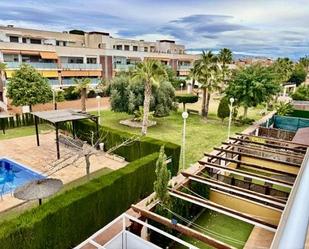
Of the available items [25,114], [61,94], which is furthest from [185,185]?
[61,94]

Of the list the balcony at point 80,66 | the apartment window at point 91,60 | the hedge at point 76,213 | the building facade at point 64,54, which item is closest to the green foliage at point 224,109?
the hedge at point 76,213

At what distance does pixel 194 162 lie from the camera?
17.4 m

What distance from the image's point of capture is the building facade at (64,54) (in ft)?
122

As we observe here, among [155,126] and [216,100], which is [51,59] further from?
[216,100]

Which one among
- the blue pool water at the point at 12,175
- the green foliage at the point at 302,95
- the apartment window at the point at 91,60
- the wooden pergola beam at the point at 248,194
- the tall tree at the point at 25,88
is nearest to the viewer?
the wooden pergola beam at the point at 248,194

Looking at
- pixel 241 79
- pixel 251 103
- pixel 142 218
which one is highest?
pixel 241 79

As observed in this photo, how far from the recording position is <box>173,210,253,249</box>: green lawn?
1020 cm

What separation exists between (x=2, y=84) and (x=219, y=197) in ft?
104

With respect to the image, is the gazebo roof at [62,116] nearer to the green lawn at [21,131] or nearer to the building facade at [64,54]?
the green lawn at [21,131]

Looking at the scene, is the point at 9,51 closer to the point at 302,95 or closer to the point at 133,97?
the point at 133,97

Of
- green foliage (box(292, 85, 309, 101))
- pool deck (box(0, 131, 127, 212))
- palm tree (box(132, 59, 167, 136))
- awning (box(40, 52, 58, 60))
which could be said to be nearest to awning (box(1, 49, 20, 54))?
awning (box(40, 52, 58, 60))

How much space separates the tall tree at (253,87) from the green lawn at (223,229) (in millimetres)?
16781

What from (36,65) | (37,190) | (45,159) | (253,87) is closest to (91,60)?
(36,65)

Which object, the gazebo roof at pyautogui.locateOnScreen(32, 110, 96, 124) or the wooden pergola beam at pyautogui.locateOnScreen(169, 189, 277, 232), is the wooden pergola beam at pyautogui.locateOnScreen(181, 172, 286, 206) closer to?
the wooden pergola beam at pyautogui.locateOnScreen(169, 189, 277, 232)
